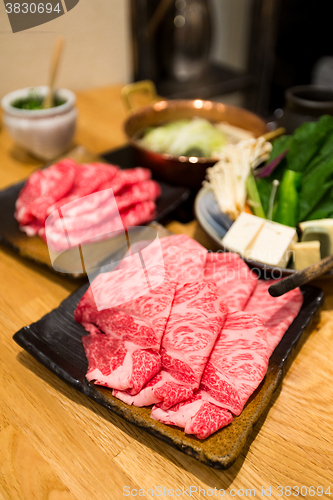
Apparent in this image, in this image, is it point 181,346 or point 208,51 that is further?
point 208,51

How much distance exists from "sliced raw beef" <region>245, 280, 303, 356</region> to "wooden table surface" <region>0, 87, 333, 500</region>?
4.5 inches

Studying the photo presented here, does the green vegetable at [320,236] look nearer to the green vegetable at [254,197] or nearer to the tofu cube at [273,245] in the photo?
the tofu cube at [273,245]

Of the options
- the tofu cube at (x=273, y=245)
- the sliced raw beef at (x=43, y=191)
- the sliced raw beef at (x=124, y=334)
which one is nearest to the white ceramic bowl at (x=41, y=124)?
the sliced raw beef at (x=43, y=191)

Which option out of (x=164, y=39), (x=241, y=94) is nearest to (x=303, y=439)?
(x=164, y=39)

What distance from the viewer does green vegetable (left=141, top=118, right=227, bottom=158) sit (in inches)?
68.9

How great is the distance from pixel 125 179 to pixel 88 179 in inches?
5.8

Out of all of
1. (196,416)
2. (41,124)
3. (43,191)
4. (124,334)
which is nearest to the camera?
(196,416)

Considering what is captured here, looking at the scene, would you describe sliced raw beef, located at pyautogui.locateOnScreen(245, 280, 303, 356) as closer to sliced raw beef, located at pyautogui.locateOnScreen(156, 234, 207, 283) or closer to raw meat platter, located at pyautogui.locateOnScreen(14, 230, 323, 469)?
raw meat platter, located at pyautogui.locateOnScreen(14, 230, 323, 469)

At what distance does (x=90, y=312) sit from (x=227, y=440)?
18.2 inches

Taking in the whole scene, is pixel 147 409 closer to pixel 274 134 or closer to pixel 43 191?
pixel 43 191

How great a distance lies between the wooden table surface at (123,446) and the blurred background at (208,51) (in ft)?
6.25

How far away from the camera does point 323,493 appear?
74 centimetres

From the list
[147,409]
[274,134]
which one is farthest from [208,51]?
[147,409]

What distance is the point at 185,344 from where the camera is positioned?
2.76 ft
